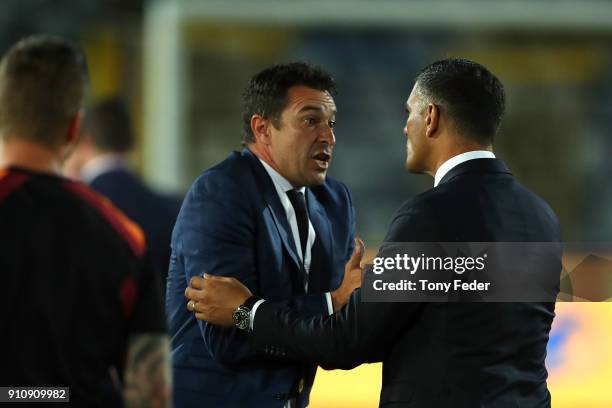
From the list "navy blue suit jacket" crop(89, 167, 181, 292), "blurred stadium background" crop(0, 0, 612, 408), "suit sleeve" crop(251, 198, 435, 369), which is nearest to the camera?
"suit sleeve" crop(251, 198, 435, 369)

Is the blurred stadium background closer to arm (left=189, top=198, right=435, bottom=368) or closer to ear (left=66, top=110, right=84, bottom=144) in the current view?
arm (left=189, top=198, right=435, bottom=368)

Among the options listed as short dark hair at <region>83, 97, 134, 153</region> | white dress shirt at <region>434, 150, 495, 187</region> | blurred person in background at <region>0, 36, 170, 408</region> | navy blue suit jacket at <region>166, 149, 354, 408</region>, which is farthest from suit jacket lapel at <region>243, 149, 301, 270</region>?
short dark hair at <region>83, 97, 134, 153</region>

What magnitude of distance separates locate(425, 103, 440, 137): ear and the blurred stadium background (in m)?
8.69

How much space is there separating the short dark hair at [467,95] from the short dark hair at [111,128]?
2507 mm

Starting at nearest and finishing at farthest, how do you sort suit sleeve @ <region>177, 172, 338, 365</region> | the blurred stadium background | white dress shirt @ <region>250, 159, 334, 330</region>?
1. suit sleeve @ <region>177, 172, 338, 365</region>
2. white dress shirt @ <region>250, 159, 334, 330</region>
3. the blurred stadium background

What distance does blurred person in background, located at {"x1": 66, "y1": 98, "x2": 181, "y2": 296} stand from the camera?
4.59 metres

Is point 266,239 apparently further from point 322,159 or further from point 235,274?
point 322,159

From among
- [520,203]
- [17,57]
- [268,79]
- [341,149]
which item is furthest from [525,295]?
[341,149]

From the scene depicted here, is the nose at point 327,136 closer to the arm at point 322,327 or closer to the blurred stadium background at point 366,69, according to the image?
the arm at point 322,327

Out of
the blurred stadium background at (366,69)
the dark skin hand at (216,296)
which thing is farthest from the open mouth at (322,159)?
the blurred stadium background at (366,69)

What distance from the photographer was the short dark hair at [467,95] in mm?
2828

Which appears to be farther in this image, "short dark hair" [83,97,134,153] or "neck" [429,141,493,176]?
"short dark hair" [83,97,134,153]

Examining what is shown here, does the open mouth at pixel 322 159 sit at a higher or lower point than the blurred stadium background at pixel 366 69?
lower

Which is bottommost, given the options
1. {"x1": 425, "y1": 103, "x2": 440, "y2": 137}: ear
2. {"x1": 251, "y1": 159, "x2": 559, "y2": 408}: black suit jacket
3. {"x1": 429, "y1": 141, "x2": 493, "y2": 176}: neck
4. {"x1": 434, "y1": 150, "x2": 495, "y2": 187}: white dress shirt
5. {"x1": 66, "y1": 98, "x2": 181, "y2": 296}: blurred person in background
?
{"x1": 251, "y1": 159, "x2": 559, "y2": 408}: black suit jacket
